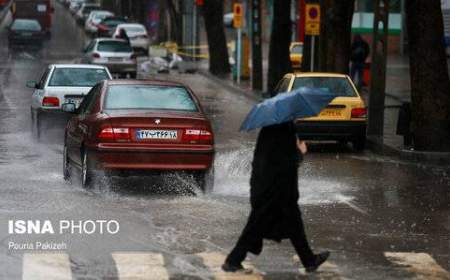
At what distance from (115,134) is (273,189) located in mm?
5328

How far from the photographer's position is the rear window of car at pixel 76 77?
79.0 ft

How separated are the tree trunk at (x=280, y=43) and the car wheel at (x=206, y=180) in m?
21.1

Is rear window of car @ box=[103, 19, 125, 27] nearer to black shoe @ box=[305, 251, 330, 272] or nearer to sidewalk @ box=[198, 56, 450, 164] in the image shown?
sidewalk @ box=[198, 56, 450, 164]

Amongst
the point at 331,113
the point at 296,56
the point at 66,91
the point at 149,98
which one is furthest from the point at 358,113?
the point at 296,56

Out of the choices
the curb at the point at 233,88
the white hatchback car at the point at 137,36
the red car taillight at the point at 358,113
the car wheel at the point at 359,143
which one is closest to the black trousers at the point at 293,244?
the red car taillight at the point at 358,113

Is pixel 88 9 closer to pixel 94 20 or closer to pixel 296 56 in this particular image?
pixel 94 20

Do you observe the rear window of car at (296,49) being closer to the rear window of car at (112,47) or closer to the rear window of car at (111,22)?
the rear window of car at (112,47)

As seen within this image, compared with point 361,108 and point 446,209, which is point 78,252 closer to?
point 446,209

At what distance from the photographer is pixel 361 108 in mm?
22531

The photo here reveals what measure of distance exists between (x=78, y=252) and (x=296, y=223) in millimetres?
2178

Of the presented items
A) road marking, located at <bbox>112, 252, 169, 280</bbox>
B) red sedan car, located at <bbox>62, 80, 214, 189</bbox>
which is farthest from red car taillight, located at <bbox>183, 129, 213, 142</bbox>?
road marking, located at <bbox>112, 252, 169, 280</bbox>

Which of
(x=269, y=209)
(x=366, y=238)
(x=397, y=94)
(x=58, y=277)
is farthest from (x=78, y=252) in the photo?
(x=397, y=94)

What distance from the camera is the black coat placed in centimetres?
1042

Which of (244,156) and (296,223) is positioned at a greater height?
(296,223)
